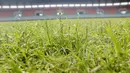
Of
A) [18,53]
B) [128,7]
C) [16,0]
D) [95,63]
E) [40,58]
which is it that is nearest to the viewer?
[95,63]

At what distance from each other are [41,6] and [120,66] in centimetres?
3190

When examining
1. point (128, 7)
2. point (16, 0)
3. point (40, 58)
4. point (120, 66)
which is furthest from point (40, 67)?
point (128, 7)

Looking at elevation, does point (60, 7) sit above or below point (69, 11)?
above

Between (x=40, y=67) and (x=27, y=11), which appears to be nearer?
(x=40, y=67)

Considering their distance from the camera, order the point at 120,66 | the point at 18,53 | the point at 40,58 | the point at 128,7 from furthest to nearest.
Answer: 1. the point at 128,7
2. the point at 18,53
3. the point at 40,58
4. the point at 120,66

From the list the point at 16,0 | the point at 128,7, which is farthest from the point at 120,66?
the point at 128,7

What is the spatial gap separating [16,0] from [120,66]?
97.9 feet

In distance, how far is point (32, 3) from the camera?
30.5 metres

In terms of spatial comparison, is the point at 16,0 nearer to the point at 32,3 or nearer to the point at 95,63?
the point at 32,3

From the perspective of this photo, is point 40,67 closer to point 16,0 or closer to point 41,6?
point 16,0

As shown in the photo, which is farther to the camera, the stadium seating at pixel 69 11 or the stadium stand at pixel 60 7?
the stadium seating at pixel 69 11

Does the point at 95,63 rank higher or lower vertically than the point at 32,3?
lower

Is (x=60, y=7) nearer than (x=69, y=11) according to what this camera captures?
Yes

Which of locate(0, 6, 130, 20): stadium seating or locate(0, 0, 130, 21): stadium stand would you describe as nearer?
locate(0, 0, 130, 21): stadium stand
